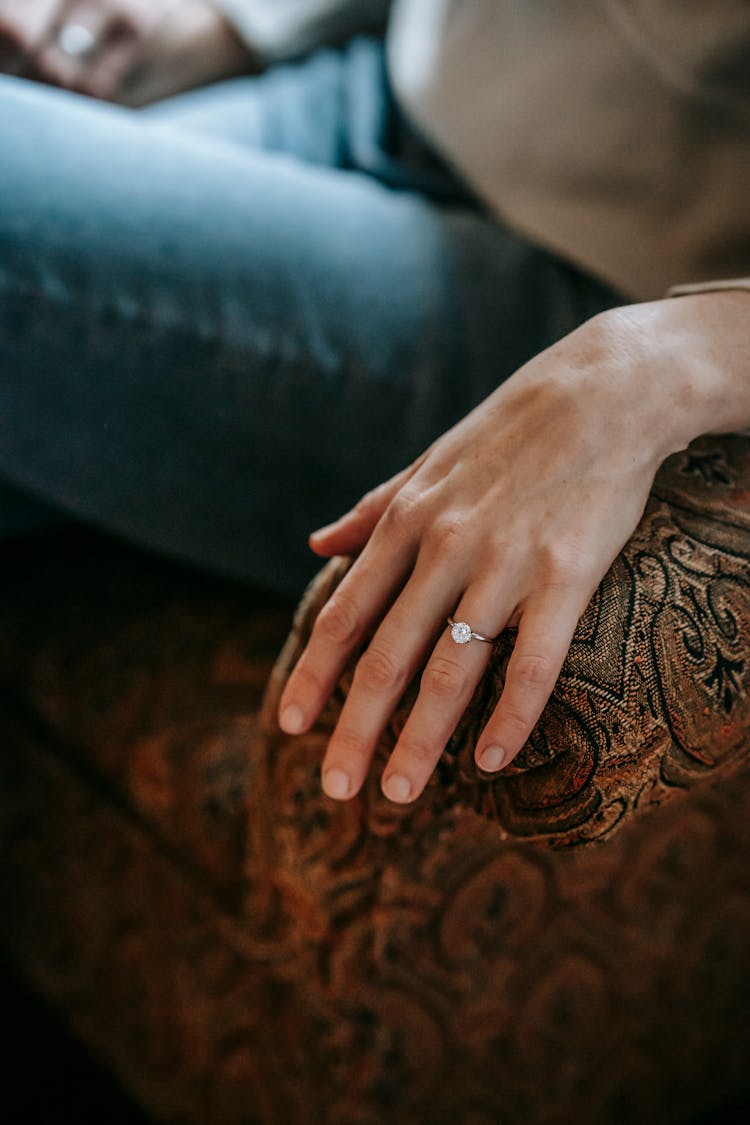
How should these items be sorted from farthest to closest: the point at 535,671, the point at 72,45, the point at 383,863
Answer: the point at 72,45
the point at 383,863
the point at 535,671

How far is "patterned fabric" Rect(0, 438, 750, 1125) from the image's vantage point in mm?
346

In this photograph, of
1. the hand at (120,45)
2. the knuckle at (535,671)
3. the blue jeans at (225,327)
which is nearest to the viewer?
the knuckle at (535,671)

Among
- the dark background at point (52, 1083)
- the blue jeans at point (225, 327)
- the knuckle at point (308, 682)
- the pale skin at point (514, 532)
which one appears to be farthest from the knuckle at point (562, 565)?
the dark background at point (52, 1083)

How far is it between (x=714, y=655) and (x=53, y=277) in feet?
1.31

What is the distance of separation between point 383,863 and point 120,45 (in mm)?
744

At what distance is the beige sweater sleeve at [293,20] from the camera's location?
0.84m

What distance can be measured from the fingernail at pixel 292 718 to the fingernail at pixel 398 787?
0.16ft

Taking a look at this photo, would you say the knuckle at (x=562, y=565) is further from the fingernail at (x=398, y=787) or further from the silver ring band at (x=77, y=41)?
the silver ring band at (x=77, y=41)

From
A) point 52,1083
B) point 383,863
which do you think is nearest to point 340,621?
point 383,863

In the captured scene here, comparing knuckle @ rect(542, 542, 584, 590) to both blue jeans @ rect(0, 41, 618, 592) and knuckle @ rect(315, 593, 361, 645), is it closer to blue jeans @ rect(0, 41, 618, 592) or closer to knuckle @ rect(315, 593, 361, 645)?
knuckle @ rect(315, 593, 361, 645)

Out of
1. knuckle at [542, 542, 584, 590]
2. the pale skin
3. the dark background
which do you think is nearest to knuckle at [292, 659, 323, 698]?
the pale skin

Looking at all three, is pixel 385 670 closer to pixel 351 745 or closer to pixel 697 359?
pixel 351 745

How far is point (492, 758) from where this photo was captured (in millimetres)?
337

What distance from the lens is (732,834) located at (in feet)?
1.65
